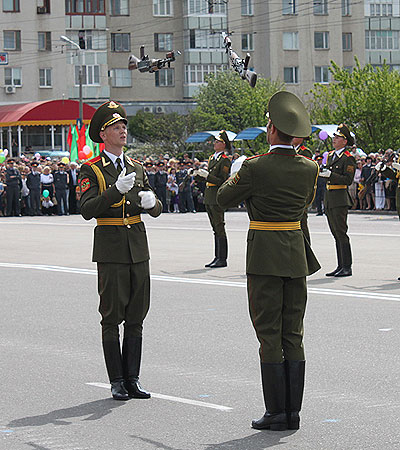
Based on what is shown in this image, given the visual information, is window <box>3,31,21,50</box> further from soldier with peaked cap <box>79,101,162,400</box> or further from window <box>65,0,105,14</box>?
soldier with peaked cap <box>79,101,162,400</box>

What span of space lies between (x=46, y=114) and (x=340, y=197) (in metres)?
48.8

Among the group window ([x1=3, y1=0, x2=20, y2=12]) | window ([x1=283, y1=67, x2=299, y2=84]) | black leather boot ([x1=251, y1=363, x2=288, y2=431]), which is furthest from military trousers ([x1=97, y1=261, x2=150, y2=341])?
window ([x1=283, y1=67, x2=299, y2=84])

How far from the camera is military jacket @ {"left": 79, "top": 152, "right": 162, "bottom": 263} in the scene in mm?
7453

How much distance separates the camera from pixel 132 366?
7.52 metres

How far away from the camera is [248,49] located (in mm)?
81750

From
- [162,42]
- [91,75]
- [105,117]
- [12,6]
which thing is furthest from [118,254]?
[162,42]

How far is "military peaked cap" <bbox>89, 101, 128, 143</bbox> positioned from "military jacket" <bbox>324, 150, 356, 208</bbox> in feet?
24.4

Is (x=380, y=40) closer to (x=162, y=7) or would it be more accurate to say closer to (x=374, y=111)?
(x=162, y=7)

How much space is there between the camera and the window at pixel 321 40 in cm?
8200

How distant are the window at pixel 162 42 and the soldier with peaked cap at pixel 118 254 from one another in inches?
2995

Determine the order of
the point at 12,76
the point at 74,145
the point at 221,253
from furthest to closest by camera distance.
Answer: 1. the point at 12,76
2. the point at 74,145
3. the point at 221,253

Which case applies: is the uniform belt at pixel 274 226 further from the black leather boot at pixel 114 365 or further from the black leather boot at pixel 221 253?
the black leather boot at pixel 221 253

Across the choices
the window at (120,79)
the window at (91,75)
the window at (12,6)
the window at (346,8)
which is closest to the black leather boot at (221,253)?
the window at (12,6)

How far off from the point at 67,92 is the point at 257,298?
243ft
